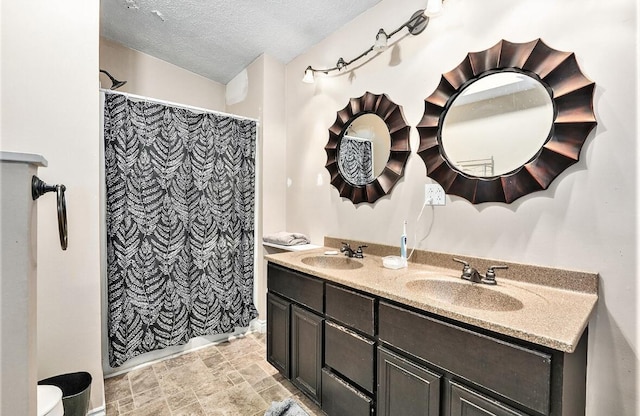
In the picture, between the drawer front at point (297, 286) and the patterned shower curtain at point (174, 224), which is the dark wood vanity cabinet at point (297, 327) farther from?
the patterned shower curtain at point (174, 224)

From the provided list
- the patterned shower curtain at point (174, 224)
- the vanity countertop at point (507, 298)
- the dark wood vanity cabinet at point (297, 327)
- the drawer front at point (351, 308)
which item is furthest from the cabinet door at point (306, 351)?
the patterned shower curtain at point (174, 224)

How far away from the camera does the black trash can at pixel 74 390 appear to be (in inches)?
54.3

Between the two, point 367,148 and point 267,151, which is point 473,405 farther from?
point 267,151

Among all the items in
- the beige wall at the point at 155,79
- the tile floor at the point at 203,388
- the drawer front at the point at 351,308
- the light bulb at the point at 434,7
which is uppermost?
the beige wall at the point at 155,79

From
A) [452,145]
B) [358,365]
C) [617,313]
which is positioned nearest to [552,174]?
[452,145]

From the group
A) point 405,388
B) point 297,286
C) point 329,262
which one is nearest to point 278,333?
point 297,286

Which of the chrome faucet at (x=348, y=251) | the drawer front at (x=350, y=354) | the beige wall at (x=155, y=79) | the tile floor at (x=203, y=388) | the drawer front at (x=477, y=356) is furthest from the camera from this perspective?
the beige wall at (x=155, y=79)

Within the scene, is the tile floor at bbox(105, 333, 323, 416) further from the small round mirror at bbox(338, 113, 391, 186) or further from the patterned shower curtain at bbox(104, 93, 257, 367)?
the small round mirror at bbox(338, 113, 391, 186)

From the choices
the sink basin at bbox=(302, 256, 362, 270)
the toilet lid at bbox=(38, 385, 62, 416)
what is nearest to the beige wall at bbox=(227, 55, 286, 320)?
the sink basin at bbox=(302, 256, 362, 270)

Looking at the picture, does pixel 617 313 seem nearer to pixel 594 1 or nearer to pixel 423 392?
pixel 423 392

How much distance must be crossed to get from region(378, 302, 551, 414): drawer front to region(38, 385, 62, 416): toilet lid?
1.43m

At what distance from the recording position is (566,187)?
1229 millimetres

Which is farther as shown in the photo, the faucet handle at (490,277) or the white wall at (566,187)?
the faucet handle at (490,277)

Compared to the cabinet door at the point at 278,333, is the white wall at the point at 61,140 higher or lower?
higher
